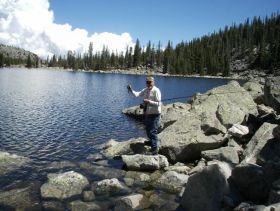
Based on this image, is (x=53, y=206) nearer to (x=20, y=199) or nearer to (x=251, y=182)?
(x=20, y=199)

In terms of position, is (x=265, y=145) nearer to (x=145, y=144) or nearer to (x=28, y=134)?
(x=145, y=144)

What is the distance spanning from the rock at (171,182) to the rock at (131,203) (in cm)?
172

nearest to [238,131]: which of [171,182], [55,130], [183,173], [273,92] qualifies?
[273,92]

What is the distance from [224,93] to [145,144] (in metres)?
11.5

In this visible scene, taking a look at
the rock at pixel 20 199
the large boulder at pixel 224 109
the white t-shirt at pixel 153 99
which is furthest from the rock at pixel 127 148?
the rock at pixel 20 199

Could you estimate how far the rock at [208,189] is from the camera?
11469 millimetres

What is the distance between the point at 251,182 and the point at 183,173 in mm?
4979

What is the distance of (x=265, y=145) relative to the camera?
14.5m

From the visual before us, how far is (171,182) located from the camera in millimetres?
15055

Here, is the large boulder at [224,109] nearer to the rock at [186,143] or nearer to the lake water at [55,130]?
the rock at [186,143]

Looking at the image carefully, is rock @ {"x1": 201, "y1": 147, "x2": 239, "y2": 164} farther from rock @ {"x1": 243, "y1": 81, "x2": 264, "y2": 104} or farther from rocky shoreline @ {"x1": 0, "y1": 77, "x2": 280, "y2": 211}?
rock @ {"x1": 243, "y1": 81, "x2": 264, "y2": 104}

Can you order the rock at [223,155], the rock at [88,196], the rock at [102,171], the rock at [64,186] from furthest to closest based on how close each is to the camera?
the rock at [102,171] < the rock at [223,155] < the rock at [64,186] < the rock at [88,196]

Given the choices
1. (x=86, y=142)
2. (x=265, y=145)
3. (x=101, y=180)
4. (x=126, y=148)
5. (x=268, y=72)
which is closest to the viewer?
(x=265, y=145)

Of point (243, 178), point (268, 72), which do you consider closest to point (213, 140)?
point (243, 178)
